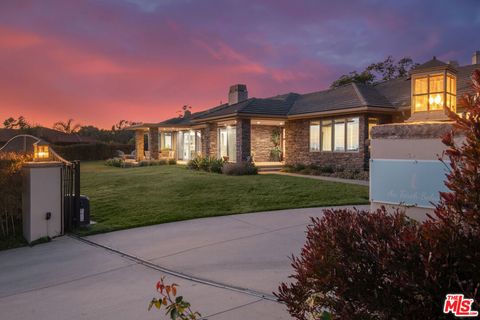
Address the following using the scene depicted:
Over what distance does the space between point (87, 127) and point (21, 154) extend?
5513 cm

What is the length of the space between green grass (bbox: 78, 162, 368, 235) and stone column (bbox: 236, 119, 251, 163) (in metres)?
5.32

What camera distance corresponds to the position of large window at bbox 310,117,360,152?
1811 cm

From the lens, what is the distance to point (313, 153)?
20.4m

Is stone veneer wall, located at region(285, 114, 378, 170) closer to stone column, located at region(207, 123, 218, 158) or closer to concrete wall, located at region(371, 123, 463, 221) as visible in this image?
stone column, located at region(207, 123, 218, 158)

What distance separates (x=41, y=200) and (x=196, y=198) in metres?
4.63

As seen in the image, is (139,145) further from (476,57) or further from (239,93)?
(476,57)

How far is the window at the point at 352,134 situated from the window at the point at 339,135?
0.36 metres

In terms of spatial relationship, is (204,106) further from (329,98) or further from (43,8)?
(43,8)

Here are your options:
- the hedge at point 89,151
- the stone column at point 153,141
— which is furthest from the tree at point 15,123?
the stone column at point 153,141

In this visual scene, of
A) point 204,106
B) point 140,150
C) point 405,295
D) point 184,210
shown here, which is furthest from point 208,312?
point 204,106

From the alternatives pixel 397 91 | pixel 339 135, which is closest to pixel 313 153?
pixel 339 135

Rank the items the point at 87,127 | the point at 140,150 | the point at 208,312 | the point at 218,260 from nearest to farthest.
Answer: the point at 208,312
the point at 218,260
the point at 140,150
the point at 87,127

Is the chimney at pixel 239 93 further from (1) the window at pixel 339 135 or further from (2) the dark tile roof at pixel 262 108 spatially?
(1) the window at pixel 339 135

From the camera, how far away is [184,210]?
994 centimetres
